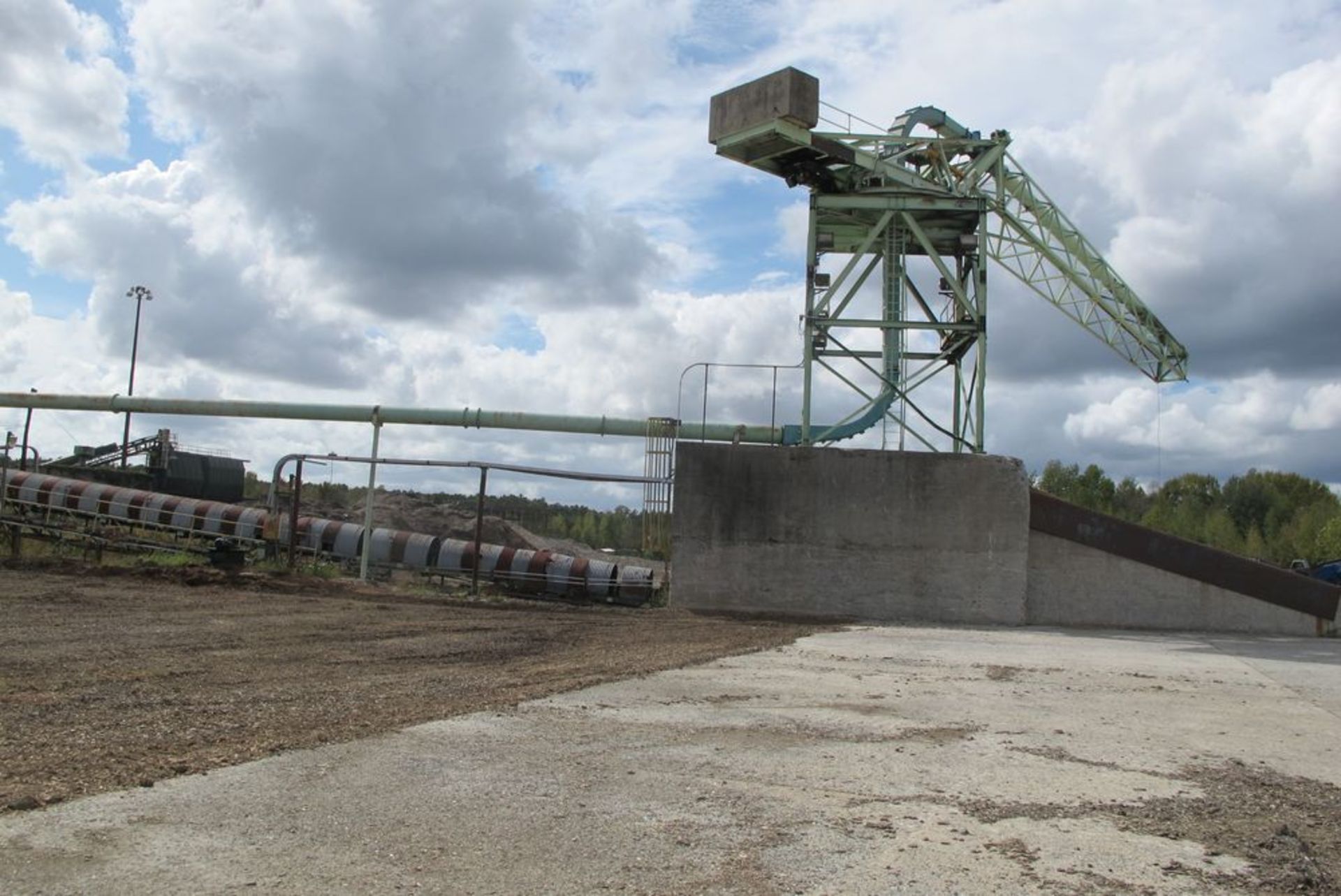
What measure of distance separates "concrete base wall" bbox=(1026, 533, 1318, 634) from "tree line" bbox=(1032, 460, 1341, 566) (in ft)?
81.6

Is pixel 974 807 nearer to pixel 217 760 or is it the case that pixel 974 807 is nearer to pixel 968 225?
pixel 217 760

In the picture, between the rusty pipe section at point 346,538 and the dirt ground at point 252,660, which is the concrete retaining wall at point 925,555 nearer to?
the dirt ground at point 252,660

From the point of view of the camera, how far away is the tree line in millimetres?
50938

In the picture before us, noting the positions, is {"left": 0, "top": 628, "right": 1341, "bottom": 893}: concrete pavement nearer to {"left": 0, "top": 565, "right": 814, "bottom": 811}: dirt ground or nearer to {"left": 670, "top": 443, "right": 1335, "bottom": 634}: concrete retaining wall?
{"left": 0, "top": 565, "right": 814, "bottom": 811}: dirt ground

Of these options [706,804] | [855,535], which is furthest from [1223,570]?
[706,804]

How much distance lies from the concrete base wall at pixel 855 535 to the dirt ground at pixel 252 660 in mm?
1162

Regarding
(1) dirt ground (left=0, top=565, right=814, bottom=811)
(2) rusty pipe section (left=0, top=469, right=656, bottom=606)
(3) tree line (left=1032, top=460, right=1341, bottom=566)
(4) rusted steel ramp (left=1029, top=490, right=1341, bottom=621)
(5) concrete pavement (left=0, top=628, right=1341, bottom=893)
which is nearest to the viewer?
(5) concrete pavement (left=0, top=628, right=1341, bottom=893)

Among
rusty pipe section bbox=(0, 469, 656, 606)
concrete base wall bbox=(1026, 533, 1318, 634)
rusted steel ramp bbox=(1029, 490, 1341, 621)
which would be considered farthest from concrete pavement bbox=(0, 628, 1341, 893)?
rusty pipe section bbox=(0, 469, 656, 606)

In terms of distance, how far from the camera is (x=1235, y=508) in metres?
66.2

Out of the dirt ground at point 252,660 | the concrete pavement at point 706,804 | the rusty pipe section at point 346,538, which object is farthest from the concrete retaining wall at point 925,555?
the concrete pavement at point 706,804

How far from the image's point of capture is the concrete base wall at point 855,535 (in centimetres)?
1695

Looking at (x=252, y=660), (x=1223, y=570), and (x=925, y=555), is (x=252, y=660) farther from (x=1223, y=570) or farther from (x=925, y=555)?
(x=1223, y=570)

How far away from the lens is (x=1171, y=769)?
239 inches

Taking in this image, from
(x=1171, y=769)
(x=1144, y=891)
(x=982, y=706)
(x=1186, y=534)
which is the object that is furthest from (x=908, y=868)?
(x=1186, y=534)
